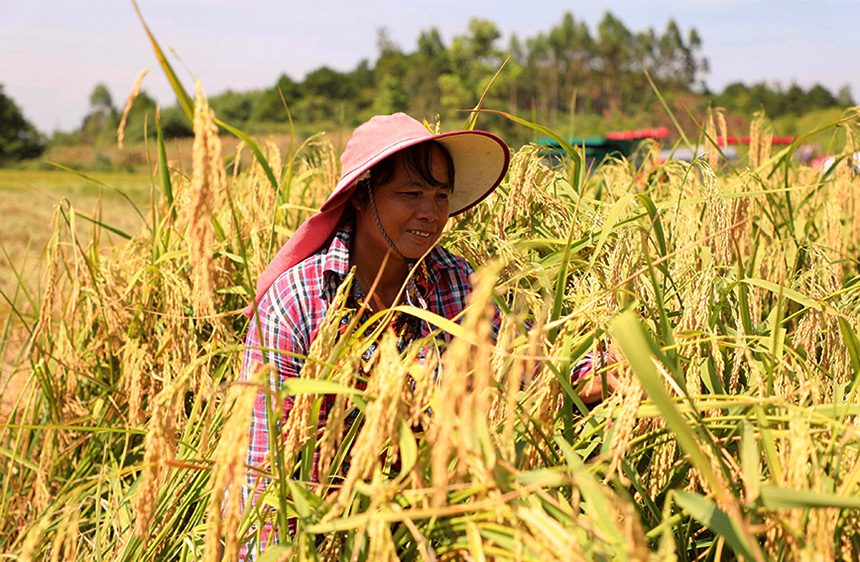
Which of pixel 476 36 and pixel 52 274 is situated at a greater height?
pixel 476 36

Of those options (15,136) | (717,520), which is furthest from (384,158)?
(15,136)

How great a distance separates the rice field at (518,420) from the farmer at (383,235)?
0.47ft

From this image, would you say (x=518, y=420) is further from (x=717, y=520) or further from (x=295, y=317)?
(x=295, y=317)

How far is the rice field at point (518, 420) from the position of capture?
0.74 metres

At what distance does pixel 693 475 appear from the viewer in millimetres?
1059

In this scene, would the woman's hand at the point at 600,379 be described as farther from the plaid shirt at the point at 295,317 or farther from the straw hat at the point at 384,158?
the straw hat at the point at 384,158

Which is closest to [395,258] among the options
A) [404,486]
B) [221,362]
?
[221,362]

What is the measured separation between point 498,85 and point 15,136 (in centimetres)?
4203

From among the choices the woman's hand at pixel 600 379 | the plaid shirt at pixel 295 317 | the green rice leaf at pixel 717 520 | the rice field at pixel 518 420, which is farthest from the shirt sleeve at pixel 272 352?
the green rice leaf at pixel 717 520

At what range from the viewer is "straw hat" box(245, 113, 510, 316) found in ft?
5.90

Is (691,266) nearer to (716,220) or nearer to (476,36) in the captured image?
(716,220)

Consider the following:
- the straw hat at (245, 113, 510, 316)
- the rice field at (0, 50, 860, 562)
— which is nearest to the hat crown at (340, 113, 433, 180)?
the straw hat at (245, 113, 510, 316)

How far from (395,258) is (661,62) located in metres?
116

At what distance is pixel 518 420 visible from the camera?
112 centimetres
